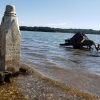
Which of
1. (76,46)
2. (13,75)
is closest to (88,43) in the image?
(76,46)

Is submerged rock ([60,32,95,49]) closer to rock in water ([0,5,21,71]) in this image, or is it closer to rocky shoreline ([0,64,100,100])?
rocky shoreline ([0,64,100,100])

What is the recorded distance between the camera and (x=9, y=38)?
9977 millimetres

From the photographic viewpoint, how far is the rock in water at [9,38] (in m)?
9.91

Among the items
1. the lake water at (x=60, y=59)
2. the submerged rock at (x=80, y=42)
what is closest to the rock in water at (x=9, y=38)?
the lake water at (x=60, y=59)

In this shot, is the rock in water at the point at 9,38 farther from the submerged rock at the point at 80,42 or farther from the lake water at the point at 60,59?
the submerged rock at the point at 80,42

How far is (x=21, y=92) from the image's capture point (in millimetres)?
9023

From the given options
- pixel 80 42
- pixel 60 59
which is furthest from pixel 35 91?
pixel 80 42

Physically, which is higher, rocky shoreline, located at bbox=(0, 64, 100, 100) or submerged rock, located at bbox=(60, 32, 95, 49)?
rocky shoreline, located at bbox=(0, 64, 100, 100)

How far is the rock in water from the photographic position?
390 inches

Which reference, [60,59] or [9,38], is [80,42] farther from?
[9,38]

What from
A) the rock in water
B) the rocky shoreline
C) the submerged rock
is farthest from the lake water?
the rock in water

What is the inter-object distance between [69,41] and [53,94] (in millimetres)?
33775

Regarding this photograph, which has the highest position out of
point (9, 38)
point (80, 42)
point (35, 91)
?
point (9, 38)

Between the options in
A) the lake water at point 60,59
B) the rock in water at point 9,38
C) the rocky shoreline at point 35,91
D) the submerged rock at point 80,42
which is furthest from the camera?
the submerged rock at point 80,42
